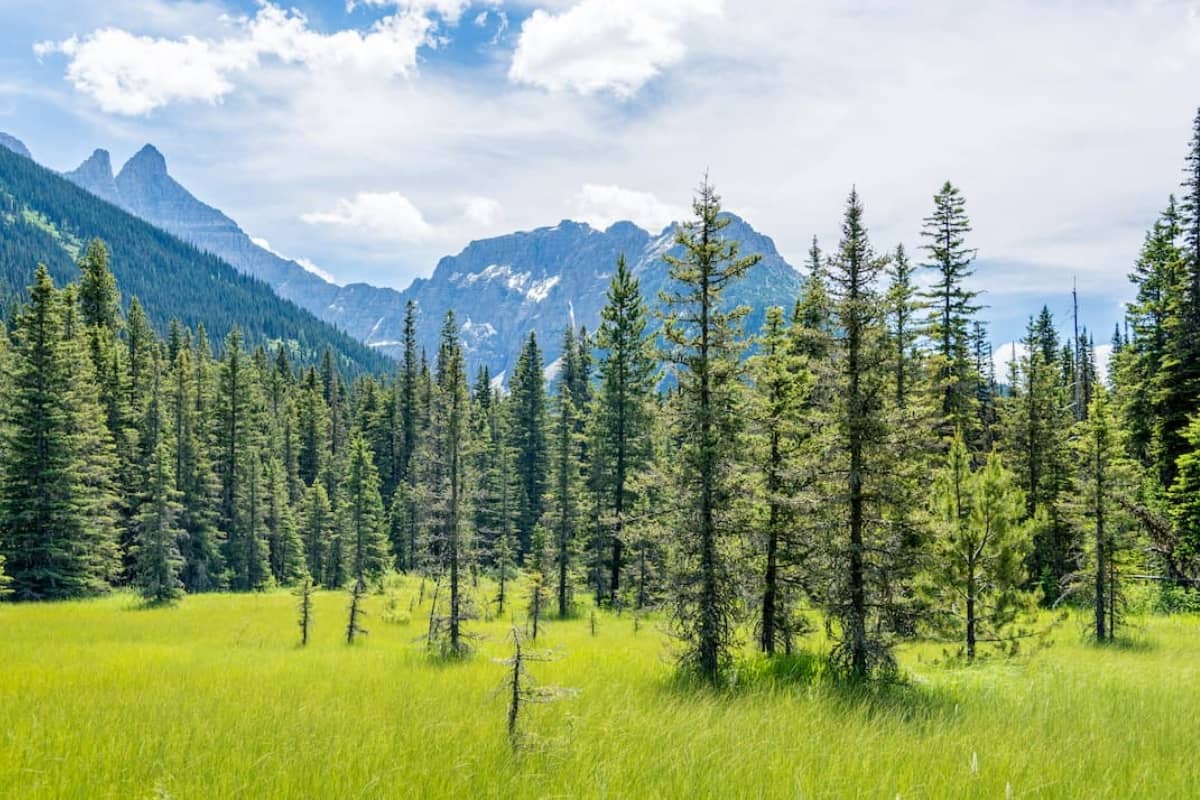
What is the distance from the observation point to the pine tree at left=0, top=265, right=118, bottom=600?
101 ft

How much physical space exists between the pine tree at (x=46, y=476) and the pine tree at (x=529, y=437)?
30260mm

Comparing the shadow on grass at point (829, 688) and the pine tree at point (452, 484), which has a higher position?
the pine tree at point (452, 484)

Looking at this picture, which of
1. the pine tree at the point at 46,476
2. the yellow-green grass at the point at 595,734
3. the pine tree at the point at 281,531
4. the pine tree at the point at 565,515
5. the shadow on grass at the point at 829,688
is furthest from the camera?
the pine tree at the point at 281,531

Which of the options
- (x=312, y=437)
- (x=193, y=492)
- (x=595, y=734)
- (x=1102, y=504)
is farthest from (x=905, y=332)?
(x=312, y=437)

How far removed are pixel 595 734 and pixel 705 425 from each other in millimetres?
5817

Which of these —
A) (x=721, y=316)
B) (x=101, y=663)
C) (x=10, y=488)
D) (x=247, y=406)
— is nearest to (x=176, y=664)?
(x=101, y=663)

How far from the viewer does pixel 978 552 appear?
14164mm

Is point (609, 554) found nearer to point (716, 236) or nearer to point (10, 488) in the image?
point (716, 236)

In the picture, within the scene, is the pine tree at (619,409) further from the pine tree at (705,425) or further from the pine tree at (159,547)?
the pine tree at (159,547)

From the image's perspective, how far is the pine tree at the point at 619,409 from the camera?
32.4m

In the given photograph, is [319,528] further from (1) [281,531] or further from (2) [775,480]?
(2) [775,480]

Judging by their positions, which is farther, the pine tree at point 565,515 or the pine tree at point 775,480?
the pine tree at point 565,515

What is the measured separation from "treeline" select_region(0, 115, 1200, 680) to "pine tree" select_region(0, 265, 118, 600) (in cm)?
14

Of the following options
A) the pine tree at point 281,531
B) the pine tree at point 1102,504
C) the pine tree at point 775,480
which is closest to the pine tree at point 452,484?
the pine tree at point 775,480
